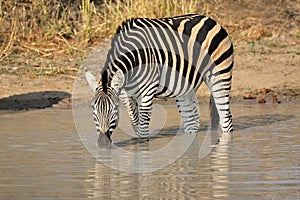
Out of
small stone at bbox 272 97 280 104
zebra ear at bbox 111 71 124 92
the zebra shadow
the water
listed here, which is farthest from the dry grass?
zebra ear at bbox 111 71 124 92

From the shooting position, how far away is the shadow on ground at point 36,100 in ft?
40.7

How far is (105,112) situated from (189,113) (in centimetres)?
190

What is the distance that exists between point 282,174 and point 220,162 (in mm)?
866

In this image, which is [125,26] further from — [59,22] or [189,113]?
[59,22]

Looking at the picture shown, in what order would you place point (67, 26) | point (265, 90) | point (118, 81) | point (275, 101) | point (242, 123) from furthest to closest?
point (67, 26) → point (265, 90) → point (275, 101) → point (242, 123) → point (118, 81)

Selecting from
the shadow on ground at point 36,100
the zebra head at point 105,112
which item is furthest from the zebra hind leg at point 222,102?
the shadow on ground at point 36,100

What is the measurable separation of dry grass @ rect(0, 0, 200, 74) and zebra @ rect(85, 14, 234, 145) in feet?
14.2

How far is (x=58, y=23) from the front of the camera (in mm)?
15398

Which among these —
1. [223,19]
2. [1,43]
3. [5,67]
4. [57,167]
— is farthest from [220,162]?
[223,19]

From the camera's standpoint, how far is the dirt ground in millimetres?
12789

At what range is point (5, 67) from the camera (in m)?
13.7

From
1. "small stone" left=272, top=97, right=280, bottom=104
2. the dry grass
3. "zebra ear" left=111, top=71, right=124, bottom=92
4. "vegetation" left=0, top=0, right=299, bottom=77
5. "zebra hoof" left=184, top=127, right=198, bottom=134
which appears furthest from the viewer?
the dry grass

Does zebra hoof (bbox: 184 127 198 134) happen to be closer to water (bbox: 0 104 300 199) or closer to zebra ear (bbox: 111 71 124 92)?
water (bbox: 0 104 300 199)

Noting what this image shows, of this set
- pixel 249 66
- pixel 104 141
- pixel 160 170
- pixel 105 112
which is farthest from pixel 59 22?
pixel 160 170
